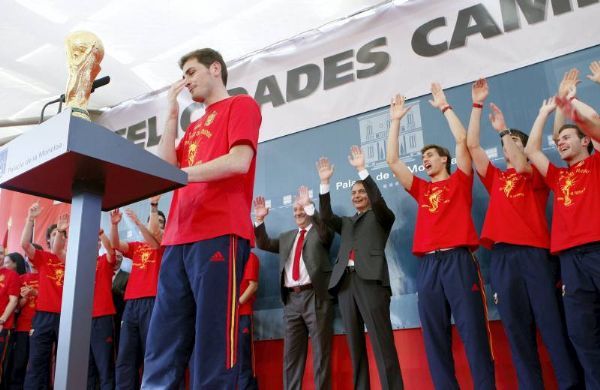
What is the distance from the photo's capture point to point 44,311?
4.72 m

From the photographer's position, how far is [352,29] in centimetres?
452

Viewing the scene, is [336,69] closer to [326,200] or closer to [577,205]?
[326,200]

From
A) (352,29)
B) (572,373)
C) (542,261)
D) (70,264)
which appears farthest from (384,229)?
(70,264)

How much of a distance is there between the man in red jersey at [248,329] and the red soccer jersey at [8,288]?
7.67ft

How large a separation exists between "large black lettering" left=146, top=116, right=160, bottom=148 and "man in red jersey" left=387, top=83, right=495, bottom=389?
3.06m

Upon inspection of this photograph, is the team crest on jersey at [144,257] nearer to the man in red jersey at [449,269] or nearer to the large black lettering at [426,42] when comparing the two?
the man in red jersey at [449,269]

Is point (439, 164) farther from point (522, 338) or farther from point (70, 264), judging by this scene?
point (70, 264)

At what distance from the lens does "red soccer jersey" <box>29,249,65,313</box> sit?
15.5 feet

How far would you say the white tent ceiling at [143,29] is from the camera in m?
4.65

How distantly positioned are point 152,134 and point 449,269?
372 cm

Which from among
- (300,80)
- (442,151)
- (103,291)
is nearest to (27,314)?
(103,291)

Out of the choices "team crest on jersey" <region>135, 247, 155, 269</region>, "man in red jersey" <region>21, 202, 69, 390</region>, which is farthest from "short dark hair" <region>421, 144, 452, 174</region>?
"man in red jersey" <region>21, 202, 69, 390</region>

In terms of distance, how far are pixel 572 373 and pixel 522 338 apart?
0.29m

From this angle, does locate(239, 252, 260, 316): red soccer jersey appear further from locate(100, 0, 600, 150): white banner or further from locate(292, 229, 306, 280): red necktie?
locate(100, 0, 600, 150): white banner
